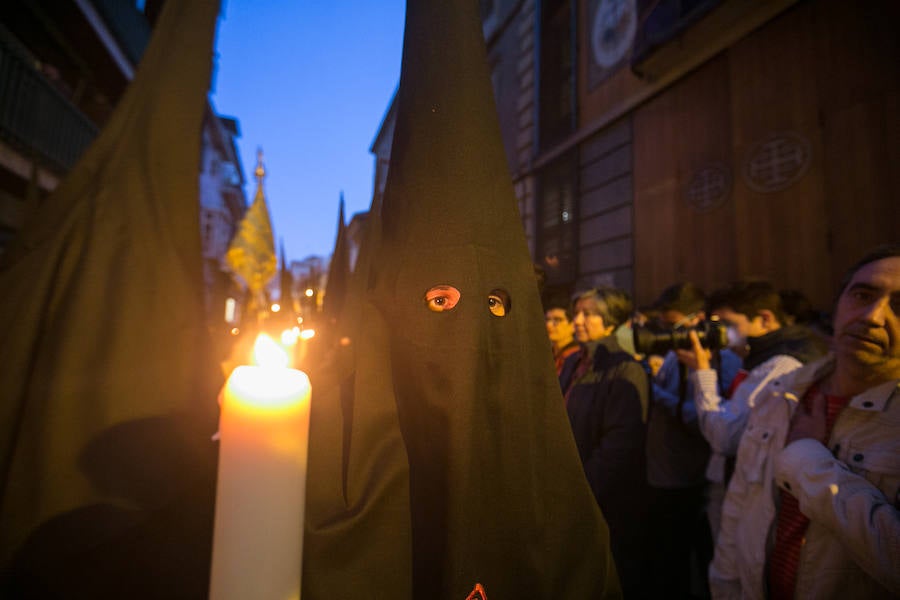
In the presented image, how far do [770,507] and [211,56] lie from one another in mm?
2329

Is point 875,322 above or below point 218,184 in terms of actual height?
below

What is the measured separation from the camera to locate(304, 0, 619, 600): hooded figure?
3.43ft

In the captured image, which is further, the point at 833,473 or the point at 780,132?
the point at 780,132

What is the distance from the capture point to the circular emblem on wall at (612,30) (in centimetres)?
784

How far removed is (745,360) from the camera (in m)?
2.80

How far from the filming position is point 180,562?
2.82 feet

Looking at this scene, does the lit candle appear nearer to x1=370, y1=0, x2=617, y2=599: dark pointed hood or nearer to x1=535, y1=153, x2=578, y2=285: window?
x1=370, y1=0, x2=617, y2=599: dark pointed hood

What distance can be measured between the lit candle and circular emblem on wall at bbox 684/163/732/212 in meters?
7.06

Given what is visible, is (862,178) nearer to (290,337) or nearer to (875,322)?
(875,322)

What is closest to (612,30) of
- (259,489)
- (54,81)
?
(259,489)

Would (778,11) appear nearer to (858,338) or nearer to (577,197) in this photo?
(577,197)

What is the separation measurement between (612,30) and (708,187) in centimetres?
398

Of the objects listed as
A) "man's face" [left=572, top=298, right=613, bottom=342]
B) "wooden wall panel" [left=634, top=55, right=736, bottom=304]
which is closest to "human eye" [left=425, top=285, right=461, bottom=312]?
"man's face" [left=572, top=298, right=613, bottom=342]

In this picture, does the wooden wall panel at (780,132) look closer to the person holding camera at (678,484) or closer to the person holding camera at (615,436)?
the person holding camera at (678,484)
